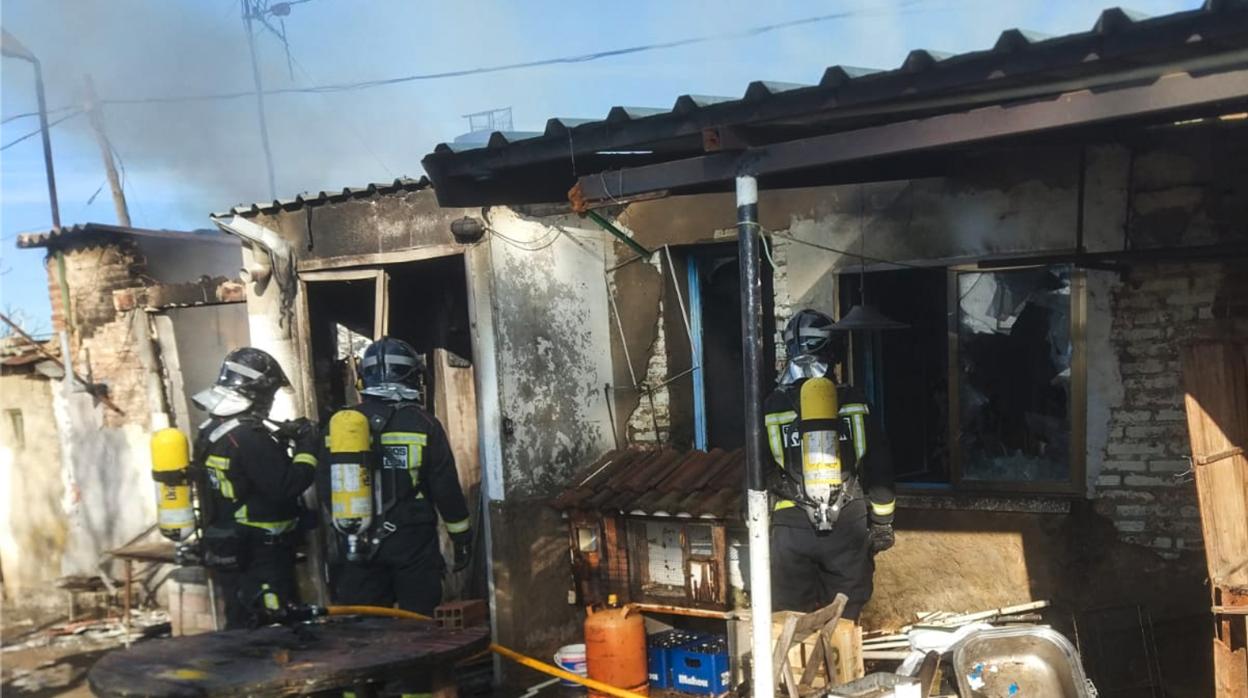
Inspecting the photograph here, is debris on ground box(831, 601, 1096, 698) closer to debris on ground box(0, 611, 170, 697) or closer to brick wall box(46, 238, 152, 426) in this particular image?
debris on ground box(0, 611, 170, 697)

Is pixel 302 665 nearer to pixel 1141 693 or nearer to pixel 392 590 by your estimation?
pixel 392 590

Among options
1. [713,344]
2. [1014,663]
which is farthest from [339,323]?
[1014,663]

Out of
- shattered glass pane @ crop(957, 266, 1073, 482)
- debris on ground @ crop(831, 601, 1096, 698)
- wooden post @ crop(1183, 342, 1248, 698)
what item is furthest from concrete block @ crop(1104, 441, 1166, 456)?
debris on ground @ crop(831, 601, 1096, 698)

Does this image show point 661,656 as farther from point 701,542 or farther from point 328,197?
point 328,197

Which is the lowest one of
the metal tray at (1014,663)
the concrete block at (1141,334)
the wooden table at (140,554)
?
the wooden table at (140,554)

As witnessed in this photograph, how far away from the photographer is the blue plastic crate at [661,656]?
609cm

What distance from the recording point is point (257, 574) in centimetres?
596

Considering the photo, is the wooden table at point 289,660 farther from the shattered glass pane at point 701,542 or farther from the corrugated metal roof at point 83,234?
the corrugated metal roof at point 83,234

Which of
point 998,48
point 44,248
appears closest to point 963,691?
point 998,48

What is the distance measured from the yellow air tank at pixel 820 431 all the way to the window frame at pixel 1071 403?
54.7 inches

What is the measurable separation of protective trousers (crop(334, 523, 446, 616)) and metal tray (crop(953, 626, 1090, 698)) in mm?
3056

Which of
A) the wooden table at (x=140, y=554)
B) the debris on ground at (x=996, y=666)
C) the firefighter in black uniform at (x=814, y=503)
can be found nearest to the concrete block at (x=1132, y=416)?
the firefighter in black uniform at (x=814, y=503)

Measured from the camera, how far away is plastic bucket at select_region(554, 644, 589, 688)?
6227 mm

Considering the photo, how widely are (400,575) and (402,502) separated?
45 cm
